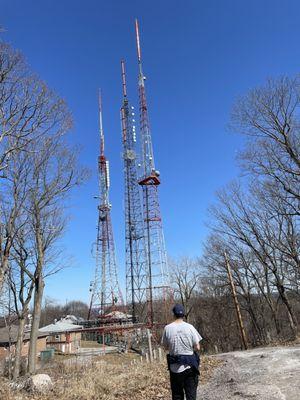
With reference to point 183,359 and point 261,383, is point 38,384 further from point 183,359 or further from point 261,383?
point 183,359

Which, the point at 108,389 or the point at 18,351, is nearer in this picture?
the point at 108,389

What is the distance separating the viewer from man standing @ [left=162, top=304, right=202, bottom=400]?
220 inches

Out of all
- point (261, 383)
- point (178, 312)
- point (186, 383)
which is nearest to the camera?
point (186, 383)

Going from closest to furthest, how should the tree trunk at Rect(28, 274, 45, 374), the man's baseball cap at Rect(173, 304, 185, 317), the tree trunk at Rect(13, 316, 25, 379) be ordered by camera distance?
the man's baseball cap at Rect(173, 304, 185, 317), the tree trunk at Rect(28, 274, 45, 374), the tree trunk at Rect(13, 316, 25, 379)

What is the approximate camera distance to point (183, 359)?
559 cm

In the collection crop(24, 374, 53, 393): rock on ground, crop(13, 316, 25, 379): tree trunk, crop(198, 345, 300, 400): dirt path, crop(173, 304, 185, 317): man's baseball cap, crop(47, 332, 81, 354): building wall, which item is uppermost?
crop(47, 332, 81, 354): building wall

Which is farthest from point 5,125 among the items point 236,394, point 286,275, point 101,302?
point 101,302

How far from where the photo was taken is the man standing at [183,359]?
5590 millimetres

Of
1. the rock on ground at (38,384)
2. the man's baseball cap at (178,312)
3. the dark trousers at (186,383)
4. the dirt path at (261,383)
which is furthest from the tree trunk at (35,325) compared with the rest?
the dark trousers at (186,383)

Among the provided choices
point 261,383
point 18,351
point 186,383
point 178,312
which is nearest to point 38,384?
point 261,383

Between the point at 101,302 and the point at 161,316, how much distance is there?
14128mm

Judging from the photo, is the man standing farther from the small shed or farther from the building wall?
the building wall

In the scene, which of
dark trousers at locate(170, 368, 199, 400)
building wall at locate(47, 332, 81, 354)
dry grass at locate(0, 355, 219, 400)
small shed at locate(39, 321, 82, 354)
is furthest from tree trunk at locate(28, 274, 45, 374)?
building wall at locate(47, 332, 81, 354)

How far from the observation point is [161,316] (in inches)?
2009
